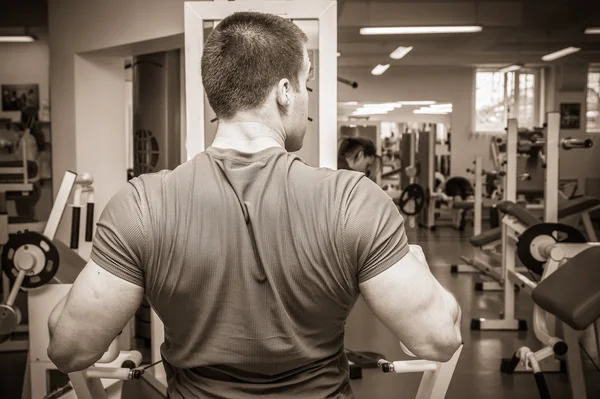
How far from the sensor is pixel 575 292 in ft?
7.73

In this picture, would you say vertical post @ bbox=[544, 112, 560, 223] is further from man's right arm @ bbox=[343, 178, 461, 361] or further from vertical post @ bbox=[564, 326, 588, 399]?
man's right arm @ bbox=[343, 178, 461, 361]

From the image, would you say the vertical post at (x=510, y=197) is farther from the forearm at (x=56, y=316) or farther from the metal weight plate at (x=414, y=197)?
the metal weight plate at (x=414, y=197)

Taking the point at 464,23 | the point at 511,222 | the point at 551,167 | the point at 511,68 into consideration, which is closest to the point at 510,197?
the point at 511,222

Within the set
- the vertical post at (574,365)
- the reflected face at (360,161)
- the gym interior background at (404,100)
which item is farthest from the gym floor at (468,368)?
the reflected face at (360,161)

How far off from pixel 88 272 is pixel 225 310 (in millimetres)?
193

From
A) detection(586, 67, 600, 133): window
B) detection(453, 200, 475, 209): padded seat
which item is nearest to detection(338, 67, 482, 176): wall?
detection(586, 67, 600, 133): window

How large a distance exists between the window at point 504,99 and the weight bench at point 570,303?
8.38 meters

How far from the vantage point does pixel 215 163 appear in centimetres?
92

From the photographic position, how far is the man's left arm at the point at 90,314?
0.89 m

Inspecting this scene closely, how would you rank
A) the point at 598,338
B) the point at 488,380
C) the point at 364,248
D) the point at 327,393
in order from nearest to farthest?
the point at 364,248 < the point at 327,393 < the point at 598,338 < the point at 488,380

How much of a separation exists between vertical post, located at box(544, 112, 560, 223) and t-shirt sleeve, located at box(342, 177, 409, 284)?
9.42 feet

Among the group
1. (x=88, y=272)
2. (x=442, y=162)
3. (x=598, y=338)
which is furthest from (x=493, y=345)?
(x=442, y=162)

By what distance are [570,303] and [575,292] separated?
68mm

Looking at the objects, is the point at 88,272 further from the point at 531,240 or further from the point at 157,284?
the point at 531,240
